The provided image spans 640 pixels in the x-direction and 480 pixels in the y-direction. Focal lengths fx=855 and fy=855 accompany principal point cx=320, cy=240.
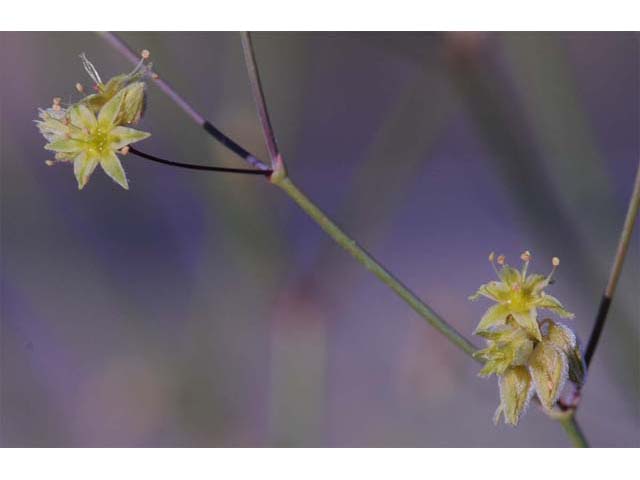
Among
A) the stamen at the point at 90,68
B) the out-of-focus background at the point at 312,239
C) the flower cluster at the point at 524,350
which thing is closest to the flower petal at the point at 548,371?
the flower cluster at the point at 524,350

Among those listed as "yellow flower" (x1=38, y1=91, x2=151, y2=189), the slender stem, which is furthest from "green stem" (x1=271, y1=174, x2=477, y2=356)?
"yellow flower" (x1=38, y1=91, x2=151, y2=189)

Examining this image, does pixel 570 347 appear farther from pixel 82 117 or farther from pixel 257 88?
pixel 82 117

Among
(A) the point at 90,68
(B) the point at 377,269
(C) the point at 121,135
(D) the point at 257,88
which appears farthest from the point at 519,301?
(A) the point at 90,68

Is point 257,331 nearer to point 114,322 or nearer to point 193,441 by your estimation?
point 114,322

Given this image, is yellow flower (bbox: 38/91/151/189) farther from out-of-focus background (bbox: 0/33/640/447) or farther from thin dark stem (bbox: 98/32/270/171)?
out-of-focus background (bbox: 0/33/640/447)

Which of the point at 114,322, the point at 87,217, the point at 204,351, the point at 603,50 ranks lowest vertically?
the point at 204,351

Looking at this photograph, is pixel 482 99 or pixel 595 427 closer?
pixel 482 99

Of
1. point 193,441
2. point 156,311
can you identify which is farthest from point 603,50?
point 193,441

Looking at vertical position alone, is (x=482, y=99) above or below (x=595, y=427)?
above
